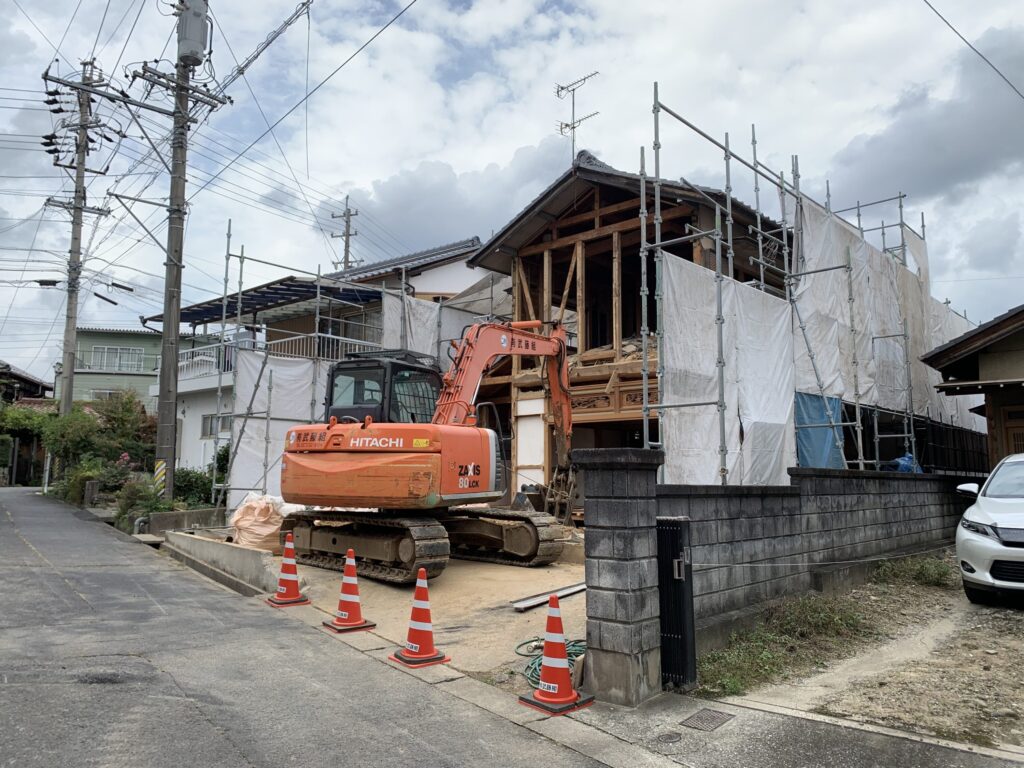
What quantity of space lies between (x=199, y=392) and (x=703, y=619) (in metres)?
20.1

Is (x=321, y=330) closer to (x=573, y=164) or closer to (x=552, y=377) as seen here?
(x=573, y=164)

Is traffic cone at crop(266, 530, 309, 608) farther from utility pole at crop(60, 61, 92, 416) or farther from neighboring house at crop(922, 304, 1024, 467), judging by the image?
utility pole at crop(60, 61, 92, 416)

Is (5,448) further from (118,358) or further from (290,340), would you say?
(290,340)

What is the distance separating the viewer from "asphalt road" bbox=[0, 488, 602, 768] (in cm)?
388

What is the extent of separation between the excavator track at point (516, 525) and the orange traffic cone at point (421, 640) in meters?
3.92

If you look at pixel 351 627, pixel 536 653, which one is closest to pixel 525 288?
pixel 351 627

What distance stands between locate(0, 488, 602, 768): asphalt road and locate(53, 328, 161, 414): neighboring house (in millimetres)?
29969

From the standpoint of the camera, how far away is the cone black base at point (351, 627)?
22.9 feet

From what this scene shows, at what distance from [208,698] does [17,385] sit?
40978 millimetres

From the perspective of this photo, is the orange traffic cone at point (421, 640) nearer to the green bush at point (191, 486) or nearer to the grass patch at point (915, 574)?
the grass patch at point (915, 574)

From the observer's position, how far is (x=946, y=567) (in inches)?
363

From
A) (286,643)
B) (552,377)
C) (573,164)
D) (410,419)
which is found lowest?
(286,643)

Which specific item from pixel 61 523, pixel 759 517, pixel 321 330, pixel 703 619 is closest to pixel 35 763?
pixel 703 619

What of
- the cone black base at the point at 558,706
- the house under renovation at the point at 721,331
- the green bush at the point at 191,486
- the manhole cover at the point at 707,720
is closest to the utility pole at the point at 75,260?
the green bush at the point at 191,486
